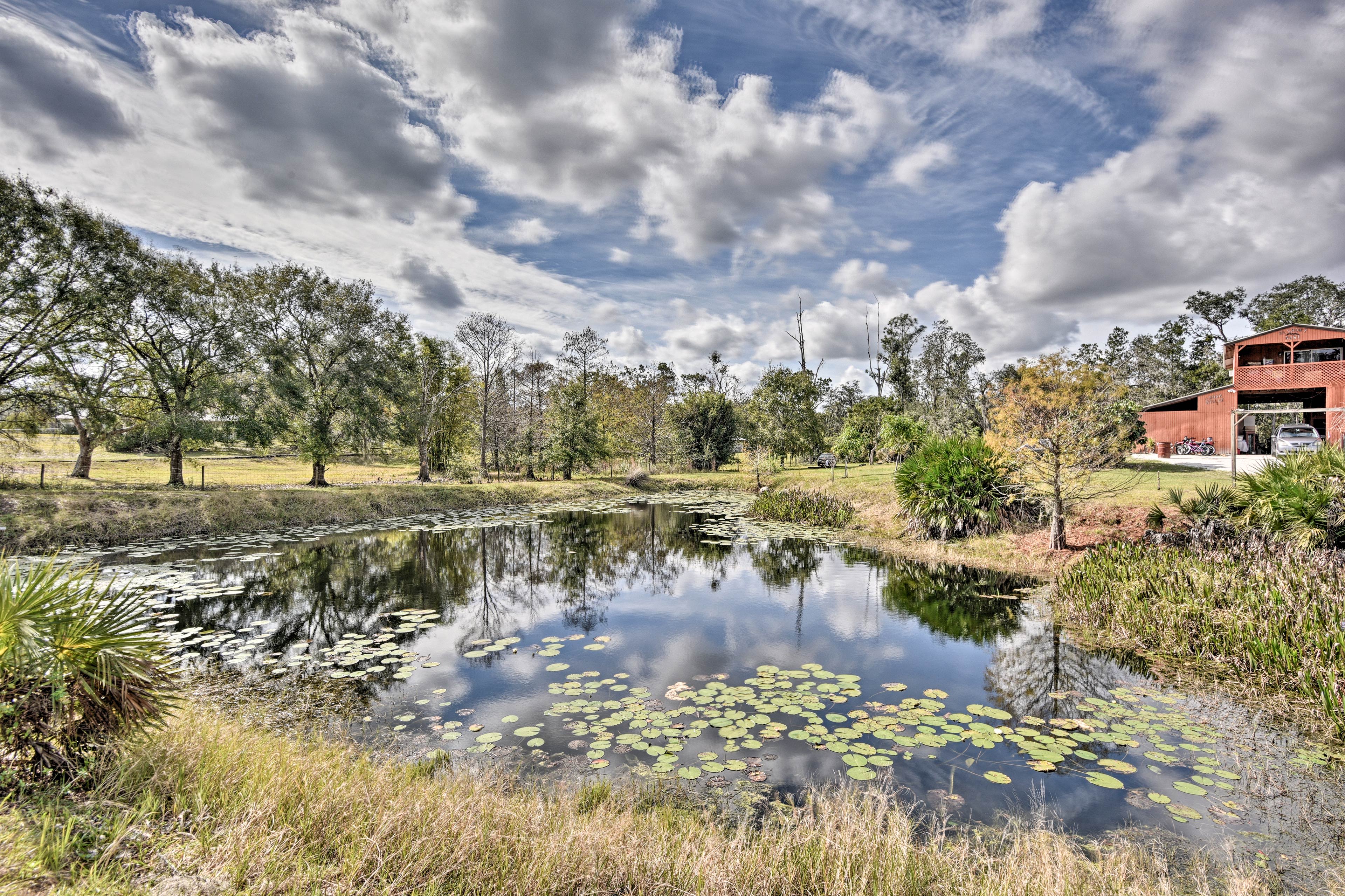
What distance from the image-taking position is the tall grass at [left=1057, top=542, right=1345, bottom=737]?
21.3 feet

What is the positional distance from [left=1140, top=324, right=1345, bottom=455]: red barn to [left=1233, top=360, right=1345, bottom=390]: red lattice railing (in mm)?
26

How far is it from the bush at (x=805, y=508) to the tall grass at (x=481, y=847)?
17.5 meters

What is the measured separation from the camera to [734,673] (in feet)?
27.2

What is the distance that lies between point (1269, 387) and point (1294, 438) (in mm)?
7011

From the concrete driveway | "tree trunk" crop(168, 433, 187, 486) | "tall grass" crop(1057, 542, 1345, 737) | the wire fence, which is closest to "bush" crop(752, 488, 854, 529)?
"tall grass" crop(1057, 542, 1345, 737)

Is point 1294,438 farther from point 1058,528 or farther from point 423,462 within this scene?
point 423,462

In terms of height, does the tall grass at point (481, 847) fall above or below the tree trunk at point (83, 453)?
below

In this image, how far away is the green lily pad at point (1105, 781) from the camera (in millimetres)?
5277

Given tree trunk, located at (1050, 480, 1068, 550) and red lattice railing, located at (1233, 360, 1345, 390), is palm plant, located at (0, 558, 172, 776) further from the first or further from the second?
red lattice railing, located at (1233, 360, 1345, 390)

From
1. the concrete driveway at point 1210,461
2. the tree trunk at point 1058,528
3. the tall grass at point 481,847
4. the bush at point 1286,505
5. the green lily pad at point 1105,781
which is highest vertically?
the concrete driveway at point 1210,461

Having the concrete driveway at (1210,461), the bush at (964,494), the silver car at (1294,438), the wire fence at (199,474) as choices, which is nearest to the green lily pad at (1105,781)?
the bush at (964,494)

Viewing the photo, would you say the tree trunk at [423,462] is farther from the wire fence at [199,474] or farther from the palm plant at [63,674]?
the palm plant at [63,674]

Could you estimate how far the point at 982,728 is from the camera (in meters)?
6.45

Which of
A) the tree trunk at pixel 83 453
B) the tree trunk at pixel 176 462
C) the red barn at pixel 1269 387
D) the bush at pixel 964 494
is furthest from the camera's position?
the red barn at pixel 1269 387
